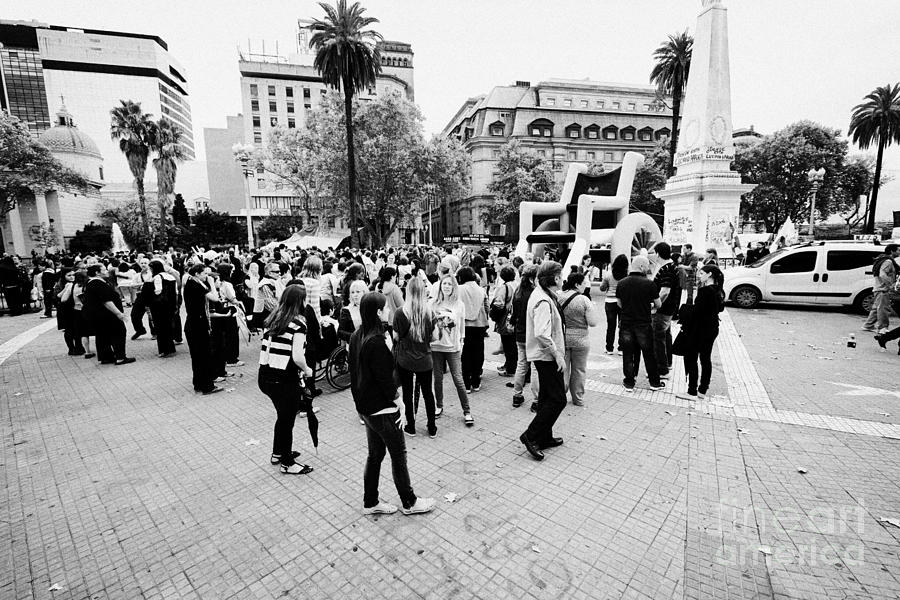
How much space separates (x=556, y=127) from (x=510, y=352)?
198ft

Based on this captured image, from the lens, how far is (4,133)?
29891 millimetres

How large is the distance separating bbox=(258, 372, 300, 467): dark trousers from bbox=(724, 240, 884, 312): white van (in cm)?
1373

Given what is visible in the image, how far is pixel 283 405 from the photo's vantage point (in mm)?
4277

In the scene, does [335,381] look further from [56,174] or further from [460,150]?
[56,174]

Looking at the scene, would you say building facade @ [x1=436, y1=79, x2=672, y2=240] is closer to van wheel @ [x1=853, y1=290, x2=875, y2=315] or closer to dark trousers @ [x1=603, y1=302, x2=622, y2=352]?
van wheel @ [x1=853, y1=290, x2=875, y2=315]

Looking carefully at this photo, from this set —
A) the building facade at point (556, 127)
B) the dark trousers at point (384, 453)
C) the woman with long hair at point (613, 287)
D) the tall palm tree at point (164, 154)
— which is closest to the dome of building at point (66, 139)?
the tall palm tree at point (164, 154)

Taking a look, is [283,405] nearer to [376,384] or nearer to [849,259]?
[376,384]

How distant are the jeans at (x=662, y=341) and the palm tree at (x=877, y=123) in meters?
42.6

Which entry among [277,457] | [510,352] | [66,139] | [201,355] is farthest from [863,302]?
[66,139]

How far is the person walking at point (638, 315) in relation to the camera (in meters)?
6.17

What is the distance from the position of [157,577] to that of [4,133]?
41430 mm

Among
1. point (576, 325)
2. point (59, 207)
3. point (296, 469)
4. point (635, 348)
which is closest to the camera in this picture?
point (296, 469)

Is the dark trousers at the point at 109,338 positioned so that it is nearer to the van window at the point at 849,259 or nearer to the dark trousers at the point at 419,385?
the dark trousers at the point at 419,385

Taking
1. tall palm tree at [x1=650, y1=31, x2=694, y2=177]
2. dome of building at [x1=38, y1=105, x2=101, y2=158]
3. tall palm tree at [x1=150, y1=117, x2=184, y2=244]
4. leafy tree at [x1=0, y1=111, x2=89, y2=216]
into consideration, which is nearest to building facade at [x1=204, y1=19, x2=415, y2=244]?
dome of building at [x1=38, y1=105, x2=101, y2=158]
